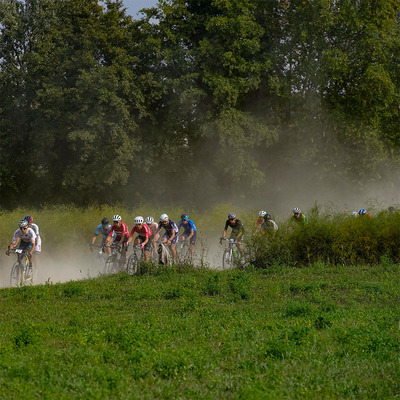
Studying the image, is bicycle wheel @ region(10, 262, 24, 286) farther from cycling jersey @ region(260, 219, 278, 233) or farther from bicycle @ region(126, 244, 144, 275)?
cycling jersey @ region(260, 219, 278, 233)

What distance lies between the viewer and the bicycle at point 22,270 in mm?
20219

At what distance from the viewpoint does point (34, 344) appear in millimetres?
9664

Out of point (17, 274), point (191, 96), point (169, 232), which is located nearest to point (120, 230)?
point (169, 232)

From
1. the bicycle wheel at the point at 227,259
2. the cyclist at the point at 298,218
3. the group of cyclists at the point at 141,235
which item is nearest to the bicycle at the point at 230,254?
the bicycle wheel at the point at 227,259

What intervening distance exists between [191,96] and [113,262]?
1956 centimetres

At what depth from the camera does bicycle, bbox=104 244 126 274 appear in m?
21.5

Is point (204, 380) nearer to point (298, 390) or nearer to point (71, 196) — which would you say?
point (298, 390)

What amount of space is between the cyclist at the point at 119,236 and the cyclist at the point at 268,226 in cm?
445

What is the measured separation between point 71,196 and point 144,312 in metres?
28.4

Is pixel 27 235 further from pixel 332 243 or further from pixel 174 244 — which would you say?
pixel 332 243

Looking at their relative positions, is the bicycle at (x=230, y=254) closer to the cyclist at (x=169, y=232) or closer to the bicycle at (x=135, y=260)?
the cyclist at (x=169, y=232)

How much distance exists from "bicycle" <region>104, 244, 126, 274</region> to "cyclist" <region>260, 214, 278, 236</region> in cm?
471

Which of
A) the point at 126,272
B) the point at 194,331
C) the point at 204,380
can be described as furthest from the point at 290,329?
the point at 126,272

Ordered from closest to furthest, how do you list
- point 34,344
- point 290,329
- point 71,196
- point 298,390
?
1. point 298,390
2. point 34,344
3. point 290,329
4. point 71,196
